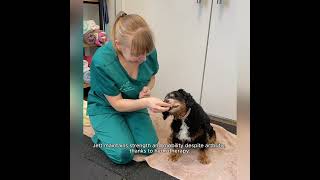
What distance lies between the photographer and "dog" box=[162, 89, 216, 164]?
79cm

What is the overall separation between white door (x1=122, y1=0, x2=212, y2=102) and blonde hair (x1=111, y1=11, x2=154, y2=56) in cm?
1

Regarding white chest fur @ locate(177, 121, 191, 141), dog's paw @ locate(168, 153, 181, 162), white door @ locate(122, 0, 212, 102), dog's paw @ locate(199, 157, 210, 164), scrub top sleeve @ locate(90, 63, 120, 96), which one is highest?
white door @ locate(122, 0, 212, 102)

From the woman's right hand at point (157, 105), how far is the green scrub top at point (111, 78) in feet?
0.15

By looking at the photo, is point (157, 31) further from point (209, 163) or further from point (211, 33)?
point (209, 163)

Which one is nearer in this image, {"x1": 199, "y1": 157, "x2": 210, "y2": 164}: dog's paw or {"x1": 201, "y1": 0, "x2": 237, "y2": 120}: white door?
{"x1": 201, "y1": 0, "x2": 237, "y2": 120}: white door

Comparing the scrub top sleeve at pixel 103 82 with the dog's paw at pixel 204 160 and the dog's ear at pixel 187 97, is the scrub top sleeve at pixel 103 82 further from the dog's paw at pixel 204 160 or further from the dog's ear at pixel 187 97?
the dog's paw at pixel 204 160

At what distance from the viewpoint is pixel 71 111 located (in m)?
0.66

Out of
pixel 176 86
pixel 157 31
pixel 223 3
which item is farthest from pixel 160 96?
pixel 223 3

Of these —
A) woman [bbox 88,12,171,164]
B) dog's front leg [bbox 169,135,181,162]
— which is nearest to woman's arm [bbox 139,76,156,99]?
woman [bbox 88,12,171,164]

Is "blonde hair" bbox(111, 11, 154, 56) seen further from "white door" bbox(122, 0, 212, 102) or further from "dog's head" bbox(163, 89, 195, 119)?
"dog's head" bbox(163, 89, 195, 119)

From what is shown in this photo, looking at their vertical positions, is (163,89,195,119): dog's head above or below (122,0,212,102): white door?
below

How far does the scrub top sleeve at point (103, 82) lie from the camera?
0.77 meters

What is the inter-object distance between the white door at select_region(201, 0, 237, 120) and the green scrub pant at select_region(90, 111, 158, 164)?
6.3 inches

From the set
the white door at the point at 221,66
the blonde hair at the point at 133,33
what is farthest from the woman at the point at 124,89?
the white door at the point at 221,66
